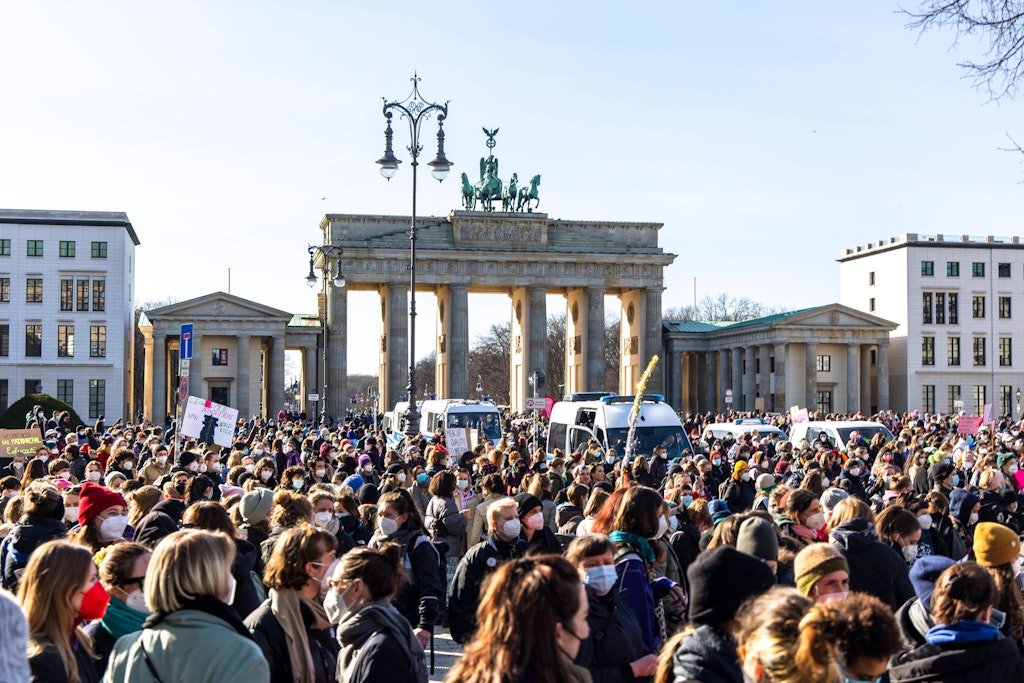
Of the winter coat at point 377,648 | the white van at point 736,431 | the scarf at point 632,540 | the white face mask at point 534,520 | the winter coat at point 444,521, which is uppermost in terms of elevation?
the scarf at point 632,540

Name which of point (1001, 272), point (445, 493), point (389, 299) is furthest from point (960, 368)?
point (445, 493)

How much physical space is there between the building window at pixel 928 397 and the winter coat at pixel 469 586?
86.8 meters

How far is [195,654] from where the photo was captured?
488cm

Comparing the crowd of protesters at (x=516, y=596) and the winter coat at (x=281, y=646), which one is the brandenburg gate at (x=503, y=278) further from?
the winter coat at (x=281, y=646)

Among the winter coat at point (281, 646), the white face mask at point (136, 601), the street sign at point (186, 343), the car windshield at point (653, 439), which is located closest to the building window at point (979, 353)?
the car windshield at point (653, 439)

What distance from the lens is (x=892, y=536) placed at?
9.09 meters

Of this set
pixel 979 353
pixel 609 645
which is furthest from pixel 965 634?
pixel 979 353

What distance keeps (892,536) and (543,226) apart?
254 feet

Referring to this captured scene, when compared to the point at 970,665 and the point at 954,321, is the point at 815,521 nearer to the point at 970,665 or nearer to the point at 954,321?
the point at 970,665

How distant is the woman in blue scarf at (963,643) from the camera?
5703 mm

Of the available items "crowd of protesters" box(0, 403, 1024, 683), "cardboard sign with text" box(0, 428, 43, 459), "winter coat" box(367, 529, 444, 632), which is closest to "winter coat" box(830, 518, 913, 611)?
"crowd of protesters" box(0, 403, 1024, 683)

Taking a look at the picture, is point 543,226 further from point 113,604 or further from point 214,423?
point 113,604

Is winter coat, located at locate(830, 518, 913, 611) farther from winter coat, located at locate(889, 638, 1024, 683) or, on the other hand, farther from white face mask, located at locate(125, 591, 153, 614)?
white face mask, located at locate(125, 591, 153, 614)

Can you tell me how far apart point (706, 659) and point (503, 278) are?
80.0 m
